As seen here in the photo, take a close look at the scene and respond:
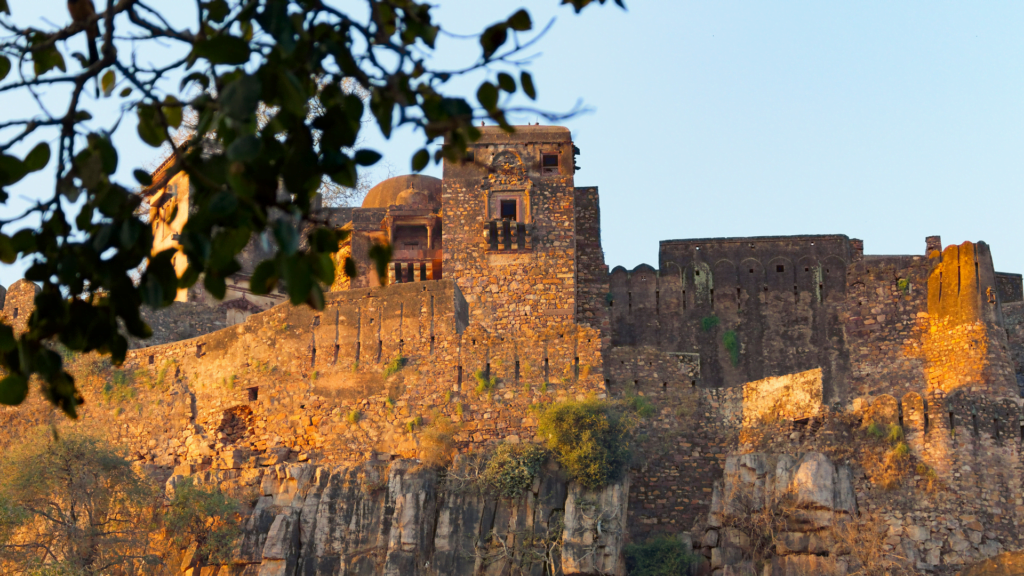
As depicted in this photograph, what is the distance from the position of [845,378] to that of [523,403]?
7481 mm

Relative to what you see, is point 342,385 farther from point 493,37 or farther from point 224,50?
point 224,50

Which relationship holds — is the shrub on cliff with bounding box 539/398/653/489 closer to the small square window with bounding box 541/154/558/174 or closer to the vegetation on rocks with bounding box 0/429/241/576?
the vegetation on rocks with bounding box 0/429/241/576

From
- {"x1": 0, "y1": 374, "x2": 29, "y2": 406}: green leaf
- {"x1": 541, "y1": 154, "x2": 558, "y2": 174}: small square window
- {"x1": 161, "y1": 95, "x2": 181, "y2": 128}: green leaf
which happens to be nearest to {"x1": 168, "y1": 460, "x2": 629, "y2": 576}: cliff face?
{"x1": 541, "y1": 154, "x2": 558, "y2": 174}: small square window

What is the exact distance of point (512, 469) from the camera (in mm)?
19891

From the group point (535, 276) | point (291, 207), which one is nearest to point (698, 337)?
point (535, 276)

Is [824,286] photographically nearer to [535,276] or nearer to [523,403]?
[535,276]

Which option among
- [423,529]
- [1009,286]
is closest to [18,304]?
[423,529]

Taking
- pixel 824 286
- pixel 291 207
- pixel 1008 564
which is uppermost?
pixel 824 286

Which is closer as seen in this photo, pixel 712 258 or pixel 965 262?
pixel 965 262

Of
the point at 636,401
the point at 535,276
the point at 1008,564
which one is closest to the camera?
the point at 1008,564

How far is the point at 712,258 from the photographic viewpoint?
2692cm

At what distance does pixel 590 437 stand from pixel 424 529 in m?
2.94

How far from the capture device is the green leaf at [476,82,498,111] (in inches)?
210

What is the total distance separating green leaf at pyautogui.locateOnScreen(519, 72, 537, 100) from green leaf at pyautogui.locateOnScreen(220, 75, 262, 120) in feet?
4.07
